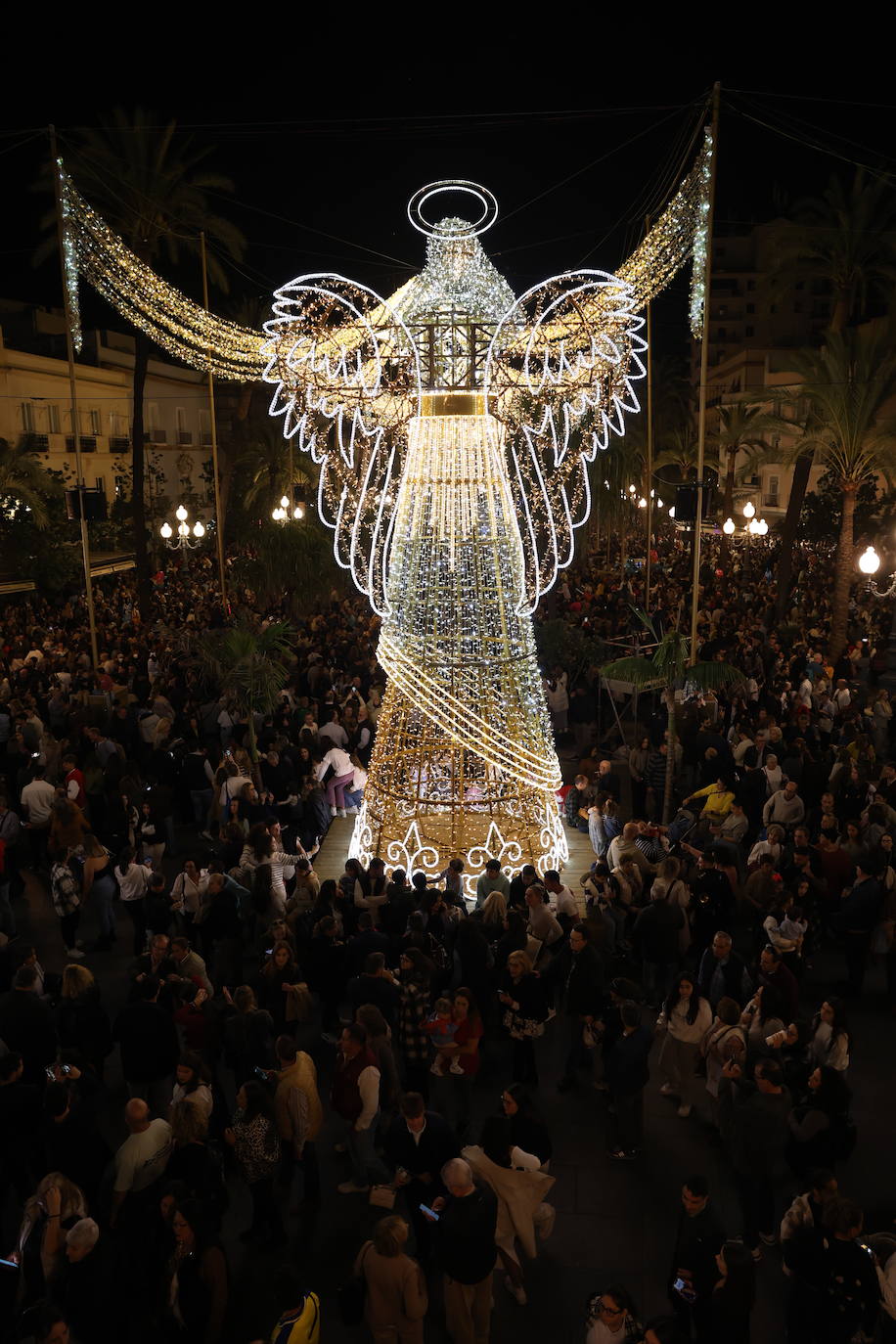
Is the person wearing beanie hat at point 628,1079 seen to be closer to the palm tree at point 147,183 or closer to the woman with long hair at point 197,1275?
the woman with long hair at point 197,1275

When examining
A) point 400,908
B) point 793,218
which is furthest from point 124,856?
point 793,218

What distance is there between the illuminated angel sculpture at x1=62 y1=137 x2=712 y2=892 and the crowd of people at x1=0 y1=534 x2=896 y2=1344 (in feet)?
4.10

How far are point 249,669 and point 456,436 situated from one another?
15.5ft

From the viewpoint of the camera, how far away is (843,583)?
63.0ft

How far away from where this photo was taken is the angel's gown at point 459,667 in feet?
31.6

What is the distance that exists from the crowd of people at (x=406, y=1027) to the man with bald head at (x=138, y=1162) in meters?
0.02

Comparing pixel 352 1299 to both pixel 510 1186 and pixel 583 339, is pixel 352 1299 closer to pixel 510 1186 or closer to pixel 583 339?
pixel 510 1186

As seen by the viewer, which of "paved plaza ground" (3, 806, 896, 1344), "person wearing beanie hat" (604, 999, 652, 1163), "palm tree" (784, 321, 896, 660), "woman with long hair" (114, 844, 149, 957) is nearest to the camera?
"paved plaza ground" (3, 806, 896, 1344)

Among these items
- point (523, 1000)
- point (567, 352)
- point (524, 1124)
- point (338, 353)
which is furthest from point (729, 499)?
point (524, 1124)

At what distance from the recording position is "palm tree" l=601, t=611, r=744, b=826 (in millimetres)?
11453

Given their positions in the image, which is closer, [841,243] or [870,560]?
[870,560]

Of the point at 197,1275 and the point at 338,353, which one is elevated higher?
the point at 338,353

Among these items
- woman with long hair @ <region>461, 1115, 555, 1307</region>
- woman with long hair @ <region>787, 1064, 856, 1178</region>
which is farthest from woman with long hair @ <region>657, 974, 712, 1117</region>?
woman with long hair @ <region>461, 1115, 555, 1307</region>

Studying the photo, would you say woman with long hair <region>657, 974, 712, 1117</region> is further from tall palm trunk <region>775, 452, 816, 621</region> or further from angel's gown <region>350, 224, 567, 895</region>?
tall palm trunk <region>775, 452, 816, 621</region>
